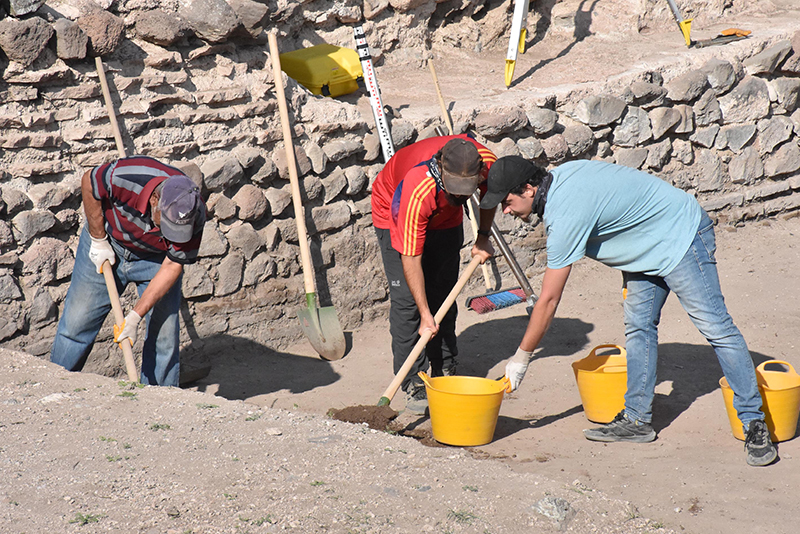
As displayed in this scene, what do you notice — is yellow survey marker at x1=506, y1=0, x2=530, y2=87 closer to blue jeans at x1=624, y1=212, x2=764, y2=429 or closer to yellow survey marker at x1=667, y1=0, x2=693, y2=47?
yellow survey marker at x1=667, y1=0, x2=693, y2=47

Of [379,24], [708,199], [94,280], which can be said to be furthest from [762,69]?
[94,280]

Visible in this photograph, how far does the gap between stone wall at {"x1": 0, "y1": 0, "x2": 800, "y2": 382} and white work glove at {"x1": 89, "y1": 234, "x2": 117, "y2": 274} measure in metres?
0.76


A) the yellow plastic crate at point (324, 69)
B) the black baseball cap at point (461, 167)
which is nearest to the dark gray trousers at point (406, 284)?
the black baseball cap at point (461, 167)

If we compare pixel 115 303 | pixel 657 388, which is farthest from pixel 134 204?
pixel 657 388

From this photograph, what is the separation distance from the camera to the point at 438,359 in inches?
157

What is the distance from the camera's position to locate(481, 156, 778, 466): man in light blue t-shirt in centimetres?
271

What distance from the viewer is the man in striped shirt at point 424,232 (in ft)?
9.98

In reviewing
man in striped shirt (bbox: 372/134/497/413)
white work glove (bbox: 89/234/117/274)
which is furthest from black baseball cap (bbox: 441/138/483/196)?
white work glove (bbox: 89/234/117/274)

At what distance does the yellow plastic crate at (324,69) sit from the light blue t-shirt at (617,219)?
8.82ft

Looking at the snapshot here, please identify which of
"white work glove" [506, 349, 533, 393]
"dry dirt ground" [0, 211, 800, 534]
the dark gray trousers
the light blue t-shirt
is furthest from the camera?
the dark gray trousers

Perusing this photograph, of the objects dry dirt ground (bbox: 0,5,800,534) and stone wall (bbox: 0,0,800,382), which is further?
stone wall (bbox: 0,0,800,382)

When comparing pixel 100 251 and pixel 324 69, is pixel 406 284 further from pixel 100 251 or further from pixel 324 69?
pixel 324 69

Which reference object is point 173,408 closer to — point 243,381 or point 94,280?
point 94,280

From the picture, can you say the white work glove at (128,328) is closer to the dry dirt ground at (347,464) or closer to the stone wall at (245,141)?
the dry dirt ground at (347,464)
